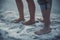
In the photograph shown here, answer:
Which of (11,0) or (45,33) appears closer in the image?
(45,33)

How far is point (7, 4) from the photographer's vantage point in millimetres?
3188

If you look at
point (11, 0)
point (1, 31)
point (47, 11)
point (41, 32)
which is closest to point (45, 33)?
point (41, 32)

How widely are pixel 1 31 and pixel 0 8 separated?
44.3 inches

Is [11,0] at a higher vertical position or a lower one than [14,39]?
higher

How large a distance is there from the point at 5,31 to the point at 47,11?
60 centimetres

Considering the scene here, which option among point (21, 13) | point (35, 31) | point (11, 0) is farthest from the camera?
point (11, 0)

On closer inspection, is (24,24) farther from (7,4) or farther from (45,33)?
(7,4)

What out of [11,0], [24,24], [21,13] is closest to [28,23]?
[24,24]

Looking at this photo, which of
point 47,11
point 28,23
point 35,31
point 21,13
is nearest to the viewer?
point 47,11

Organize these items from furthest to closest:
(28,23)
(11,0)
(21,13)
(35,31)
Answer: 1. (11,0)
2. (21,13)
3. (28,23)
4. (35,31)

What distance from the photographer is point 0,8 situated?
3.20 meters

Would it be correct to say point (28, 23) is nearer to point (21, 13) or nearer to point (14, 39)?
point (21, 13)

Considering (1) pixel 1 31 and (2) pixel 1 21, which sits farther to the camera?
(2) pixel 1 21

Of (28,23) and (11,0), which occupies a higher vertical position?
(11,0)
